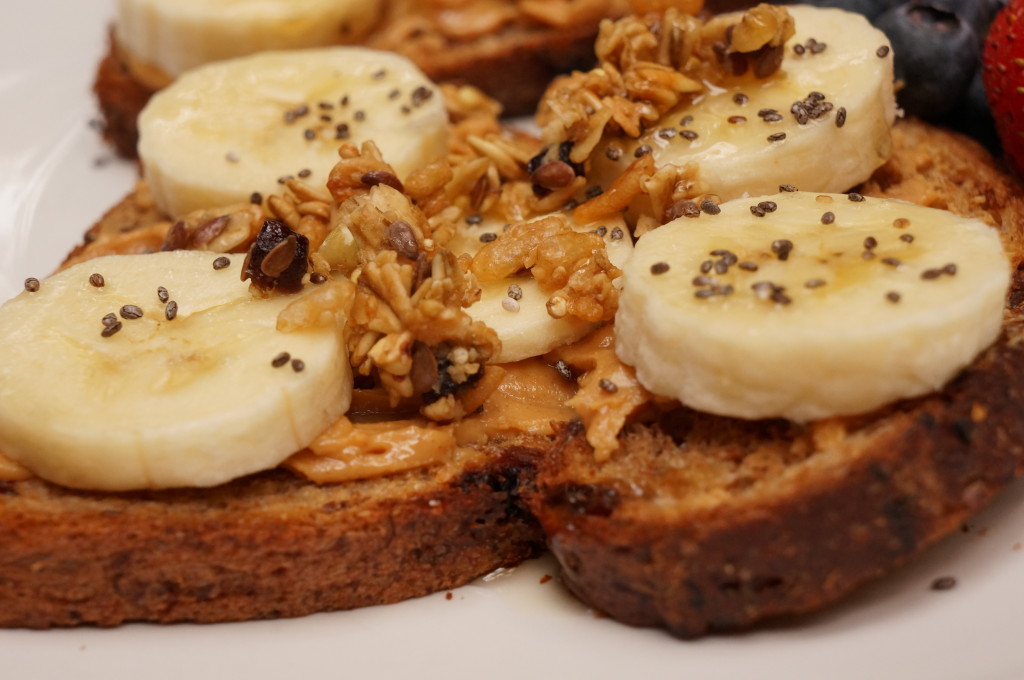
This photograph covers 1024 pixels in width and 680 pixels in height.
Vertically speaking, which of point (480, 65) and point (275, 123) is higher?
point (275, 123)

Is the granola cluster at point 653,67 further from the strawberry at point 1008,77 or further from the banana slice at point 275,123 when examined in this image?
the strawberry at point 1008,77

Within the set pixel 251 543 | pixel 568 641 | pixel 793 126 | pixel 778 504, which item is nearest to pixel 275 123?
pixel 251 543

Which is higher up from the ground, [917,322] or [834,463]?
[917,322]

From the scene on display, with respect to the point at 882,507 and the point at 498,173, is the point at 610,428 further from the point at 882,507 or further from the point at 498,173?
the point at 498,173

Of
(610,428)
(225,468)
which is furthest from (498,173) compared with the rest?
(225,468)

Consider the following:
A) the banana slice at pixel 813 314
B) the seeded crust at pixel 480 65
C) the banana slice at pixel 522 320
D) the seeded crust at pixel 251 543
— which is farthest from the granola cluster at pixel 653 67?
the seeded crust at pixel 480 65

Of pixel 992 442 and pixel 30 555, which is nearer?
pixel 992 442

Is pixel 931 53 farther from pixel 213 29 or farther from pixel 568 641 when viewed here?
pixel 213 29
